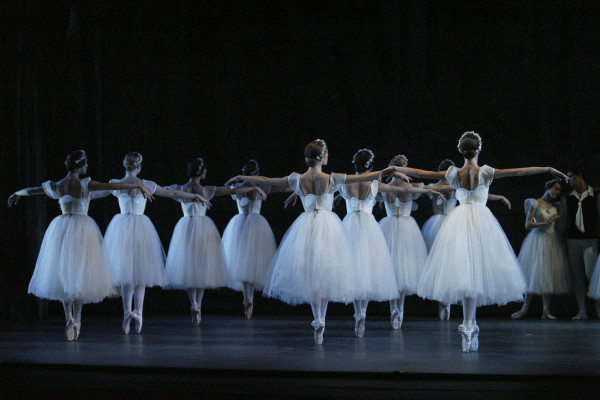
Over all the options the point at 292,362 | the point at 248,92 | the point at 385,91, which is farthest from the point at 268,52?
the point at 292,362

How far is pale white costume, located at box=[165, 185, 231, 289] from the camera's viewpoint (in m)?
6.43

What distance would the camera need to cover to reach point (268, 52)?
7.86 m

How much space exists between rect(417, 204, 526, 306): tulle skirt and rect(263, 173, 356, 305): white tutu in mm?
657

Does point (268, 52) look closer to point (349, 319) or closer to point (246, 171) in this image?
point (246, 171)

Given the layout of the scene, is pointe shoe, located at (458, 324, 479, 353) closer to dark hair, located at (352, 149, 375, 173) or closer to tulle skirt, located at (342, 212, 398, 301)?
tulle skirt, located at (342, 212, 398, 301)

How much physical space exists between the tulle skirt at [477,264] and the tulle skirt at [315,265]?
2.14ft

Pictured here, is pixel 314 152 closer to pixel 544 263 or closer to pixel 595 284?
pixel 544 263

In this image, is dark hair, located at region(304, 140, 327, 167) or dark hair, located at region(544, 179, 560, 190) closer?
dark hair, located at region(304, 140, 327, 167)

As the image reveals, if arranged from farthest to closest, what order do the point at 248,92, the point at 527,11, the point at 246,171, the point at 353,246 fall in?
the point at 248,92 < the point at 527,11 < the point at 246,171 < the point at 353,246

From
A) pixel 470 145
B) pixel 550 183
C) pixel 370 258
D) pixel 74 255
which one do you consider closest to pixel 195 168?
pixel 74 255

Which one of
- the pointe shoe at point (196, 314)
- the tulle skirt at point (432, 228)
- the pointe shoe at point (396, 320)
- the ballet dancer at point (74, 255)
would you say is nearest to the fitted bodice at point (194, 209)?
the pointe shoe at point (196, 314)

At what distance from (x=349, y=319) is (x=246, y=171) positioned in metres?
1.76

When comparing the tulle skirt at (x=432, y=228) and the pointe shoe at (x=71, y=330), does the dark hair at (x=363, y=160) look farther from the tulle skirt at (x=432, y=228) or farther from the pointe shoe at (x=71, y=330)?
the pointe shoe at (x=71, y=330)

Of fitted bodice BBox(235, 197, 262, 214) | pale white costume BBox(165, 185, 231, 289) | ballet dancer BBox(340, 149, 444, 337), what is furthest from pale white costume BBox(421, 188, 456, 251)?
pale white costume BBox(165, 185, 231, 289)
